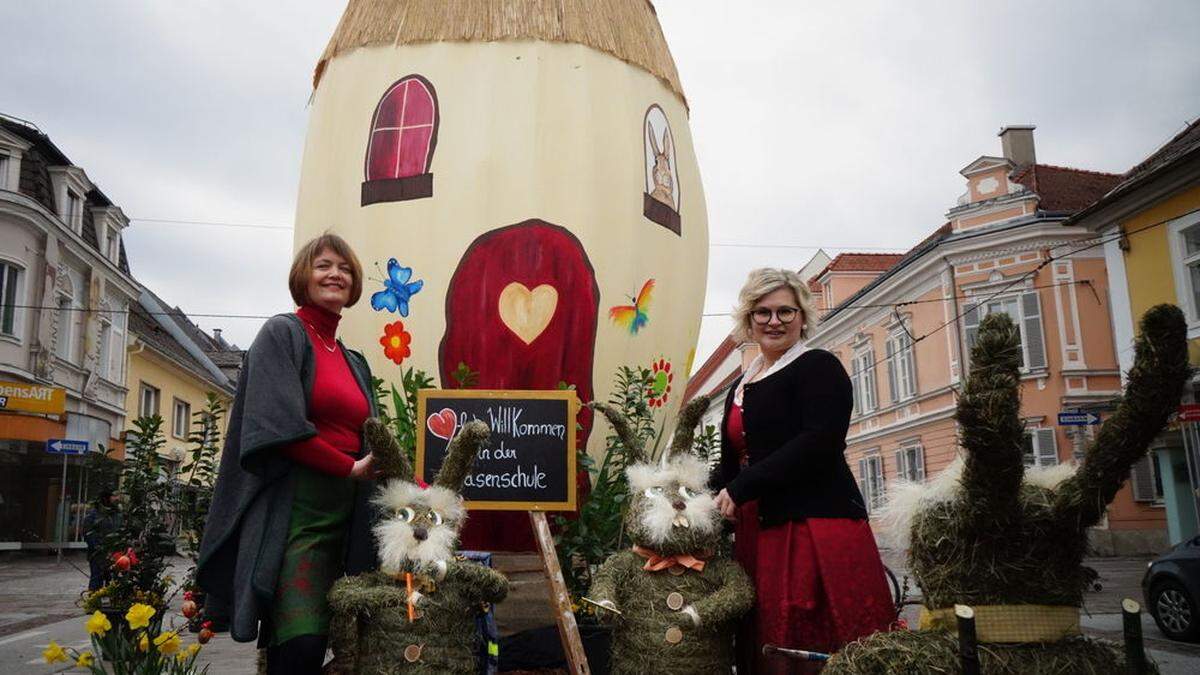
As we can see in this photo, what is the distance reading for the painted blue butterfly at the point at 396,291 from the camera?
4441 mm

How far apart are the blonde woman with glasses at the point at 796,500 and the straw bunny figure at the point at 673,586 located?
10 centimetres

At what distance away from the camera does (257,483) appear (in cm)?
274

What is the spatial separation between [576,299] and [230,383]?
2824 centimetres

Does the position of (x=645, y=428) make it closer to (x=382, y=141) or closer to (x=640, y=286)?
(x=640, y=286)

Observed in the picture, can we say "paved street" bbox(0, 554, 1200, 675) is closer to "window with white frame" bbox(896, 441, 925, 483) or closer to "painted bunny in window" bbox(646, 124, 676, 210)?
"painted bunny in window" bbox(646, 124, 676, 210)

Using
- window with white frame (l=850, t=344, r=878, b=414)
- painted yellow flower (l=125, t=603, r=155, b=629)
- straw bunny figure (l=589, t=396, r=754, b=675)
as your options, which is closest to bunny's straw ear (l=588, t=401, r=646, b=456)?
straw bunny figure (l=589, t=396, r=754, b=675)

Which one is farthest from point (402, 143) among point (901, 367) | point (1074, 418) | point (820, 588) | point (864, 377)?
point (864, 377)

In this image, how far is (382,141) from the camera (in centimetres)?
458

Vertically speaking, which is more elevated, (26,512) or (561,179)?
(561,179)

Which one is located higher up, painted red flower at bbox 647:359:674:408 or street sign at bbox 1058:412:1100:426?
street sign at bbox 1058:412:1100:426

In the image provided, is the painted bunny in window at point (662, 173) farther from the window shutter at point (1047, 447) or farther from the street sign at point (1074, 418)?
the window shutter at point (1047, 447)

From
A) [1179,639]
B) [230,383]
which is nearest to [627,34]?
[1179,639]

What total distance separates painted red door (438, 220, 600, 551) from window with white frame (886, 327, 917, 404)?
18.0m

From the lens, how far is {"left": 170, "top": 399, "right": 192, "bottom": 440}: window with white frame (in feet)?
83.9
